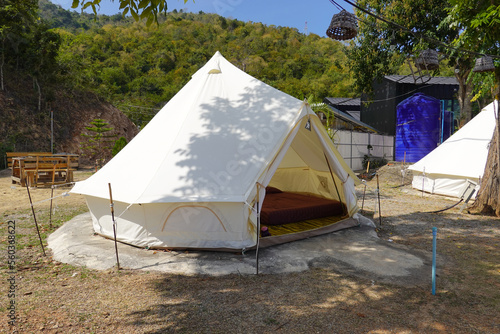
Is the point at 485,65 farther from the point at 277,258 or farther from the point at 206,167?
the point at 206,167

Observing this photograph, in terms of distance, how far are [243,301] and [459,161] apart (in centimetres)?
943

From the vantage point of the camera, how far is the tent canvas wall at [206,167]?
15.2 ft

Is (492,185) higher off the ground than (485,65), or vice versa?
(485,65)

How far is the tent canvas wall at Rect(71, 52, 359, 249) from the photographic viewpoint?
4641mm

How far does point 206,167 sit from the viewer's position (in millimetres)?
4891

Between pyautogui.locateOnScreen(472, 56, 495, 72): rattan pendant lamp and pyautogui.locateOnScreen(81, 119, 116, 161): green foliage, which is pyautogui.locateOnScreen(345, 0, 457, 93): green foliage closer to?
pyautogui.locateOnScreen(472, 56, 495, 72): rattan pendant lamp

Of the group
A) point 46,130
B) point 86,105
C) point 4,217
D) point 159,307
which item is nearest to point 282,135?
point 159,307

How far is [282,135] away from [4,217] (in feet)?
19.5

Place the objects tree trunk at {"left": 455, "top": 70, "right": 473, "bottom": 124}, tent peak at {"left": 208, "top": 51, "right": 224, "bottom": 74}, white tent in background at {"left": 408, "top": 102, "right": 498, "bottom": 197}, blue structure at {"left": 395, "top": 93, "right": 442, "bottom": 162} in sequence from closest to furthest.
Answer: tent peak at {"left": 208, "top": 51, "right": 224, "bottom": 74}
white tent in background at {"left": 408, "top": 102, "right": 498, "bottom": 197}
tree trunk at {"left": 455, "top": 70, "right": 473, "bottom": 124}
blue structure at {"left": 395, "top": 93, "right": 442, "bottom": 162}

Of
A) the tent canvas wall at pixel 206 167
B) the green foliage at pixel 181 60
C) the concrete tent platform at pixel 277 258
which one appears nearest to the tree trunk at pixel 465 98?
the tent canvas wall at pixel 206 167

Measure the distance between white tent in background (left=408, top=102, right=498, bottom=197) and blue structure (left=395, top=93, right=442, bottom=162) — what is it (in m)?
8.68

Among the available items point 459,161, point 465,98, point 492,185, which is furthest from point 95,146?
point 492,185

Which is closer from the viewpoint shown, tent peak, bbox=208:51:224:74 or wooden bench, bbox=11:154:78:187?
tent peak, bbox=208:51:224:74

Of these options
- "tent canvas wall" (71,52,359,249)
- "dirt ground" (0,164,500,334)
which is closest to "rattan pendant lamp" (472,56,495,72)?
"tent canvas wall" (71,52,359,249)
